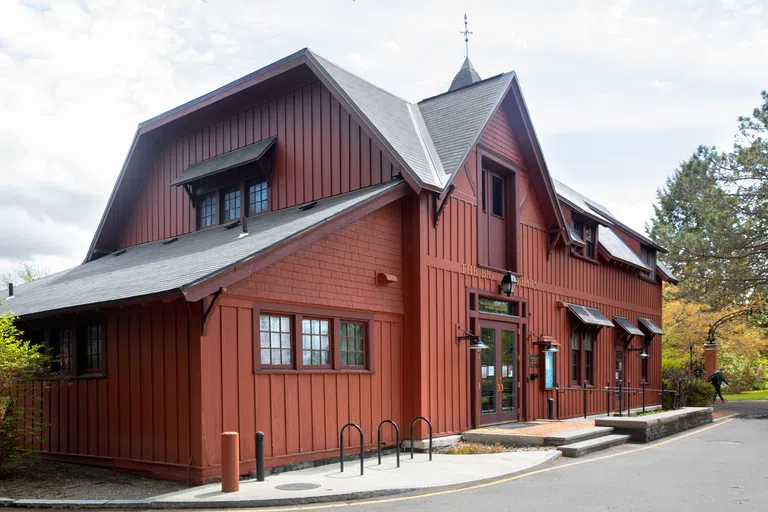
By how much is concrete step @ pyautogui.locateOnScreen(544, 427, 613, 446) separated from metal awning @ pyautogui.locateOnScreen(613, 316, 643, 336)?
8.99 metres

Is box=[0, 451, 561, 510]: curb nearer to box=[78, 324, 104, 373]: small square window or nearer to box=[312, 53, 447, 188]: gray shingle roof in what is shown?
box=[78, 324, 104, 373]: small square window

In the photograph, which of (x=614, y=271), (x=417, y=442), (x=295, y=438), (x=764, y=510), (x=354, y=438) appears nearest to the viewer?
(x=764, y=510)

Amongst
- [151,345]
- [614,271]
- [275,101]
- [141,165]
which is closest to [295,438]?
[151,345]

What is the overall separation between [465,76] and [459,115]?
14.3 m

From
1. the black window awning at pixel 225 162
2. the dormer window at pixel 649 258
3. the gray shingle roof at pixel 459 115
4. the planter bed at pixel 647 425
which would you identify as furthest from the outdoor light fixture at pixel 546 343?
the dormer window at pixel 649 258

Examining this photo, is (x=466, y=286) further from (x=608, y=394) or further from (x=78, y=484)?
(x=78, y=484)

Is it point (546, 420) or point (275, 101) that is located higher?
point (275, 101)

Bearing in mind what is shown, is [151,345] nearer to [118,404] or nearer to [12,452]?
[118,404]

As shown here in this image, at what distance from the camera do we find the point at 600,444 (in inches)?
579

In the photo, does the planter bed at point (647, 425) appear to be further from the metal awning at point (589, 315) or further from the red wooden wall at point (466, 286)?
the metal awning at point (589, 315)

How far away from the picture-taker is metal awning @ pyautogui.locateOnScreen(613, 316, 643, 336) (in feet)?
81.3

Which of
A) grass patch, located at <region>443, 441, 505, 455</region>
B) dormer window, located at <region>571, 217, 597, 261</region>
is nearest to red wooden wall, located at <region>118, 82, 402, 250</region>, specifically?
grass patch, located at <region>443, 441, 505, 455</region>

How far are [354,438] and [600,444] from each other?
4.92 m

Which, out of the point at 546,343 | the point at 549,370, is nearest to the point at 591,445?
the point at 546,343
